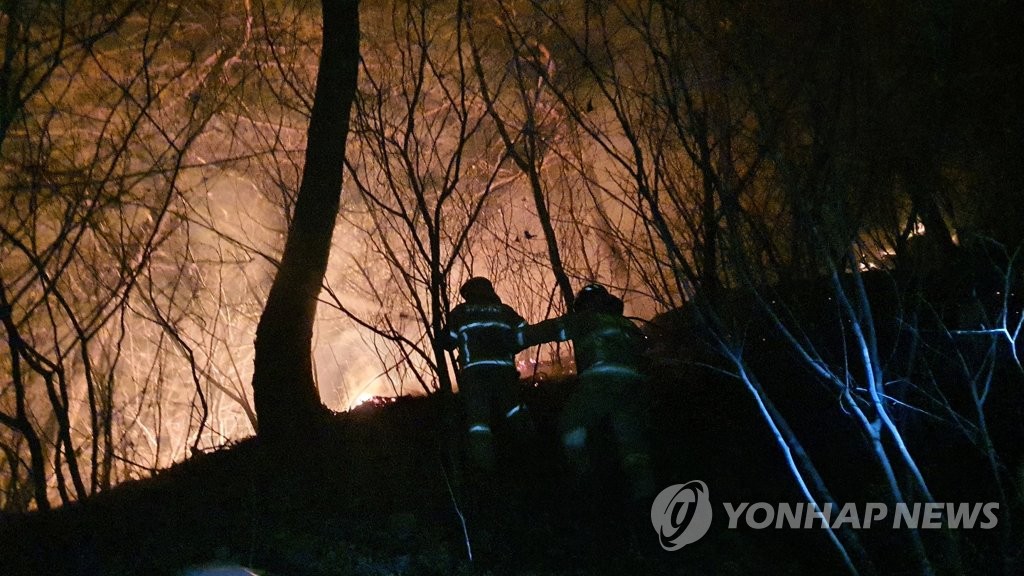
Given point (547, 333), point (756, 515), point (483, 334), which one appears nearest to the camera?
point (756, 515)

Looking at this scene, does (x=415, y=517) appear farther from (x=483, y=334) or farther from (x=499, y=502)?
(x=483, y=334)

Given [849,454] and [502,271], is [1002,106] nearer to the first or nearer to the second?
[849,454]

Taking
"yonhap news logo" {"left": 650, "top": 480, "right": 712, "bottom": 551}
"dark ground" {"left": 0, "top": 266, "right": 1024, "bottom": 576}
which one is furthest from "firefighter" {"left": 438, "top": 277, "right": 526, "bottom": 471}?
"yonhap news logo" {"left": 650, "top": 480, "right": 712, "bottom": 551}

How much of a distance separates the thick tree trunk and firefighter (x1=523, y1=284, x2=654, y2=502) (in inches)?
87.2

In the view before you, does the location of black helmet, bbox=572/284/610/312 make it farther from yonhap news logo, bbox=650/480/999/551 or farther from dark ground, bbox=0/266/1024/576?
yonhap news logo, bbox=650/480/999/551

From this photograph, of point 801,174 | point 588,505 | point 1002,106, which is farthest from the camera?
point 1002,106

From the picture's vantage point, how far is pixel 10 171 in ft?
21.9

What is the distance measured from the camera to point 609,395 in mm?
5344

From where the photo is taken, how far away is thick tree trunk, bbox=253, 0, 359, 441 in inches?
246

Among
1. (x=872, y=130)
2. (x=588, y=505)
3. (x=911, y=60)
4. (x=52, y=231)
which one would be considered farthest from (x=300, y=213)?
(x=911, y=60)

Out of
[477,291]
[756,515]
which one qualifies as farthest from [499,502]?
[756,515]

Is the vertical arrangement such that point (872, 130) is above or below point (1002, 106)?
below

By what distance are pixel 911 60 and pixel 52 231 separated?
903 centimetres

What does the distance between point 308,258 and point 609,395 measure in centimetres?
284
